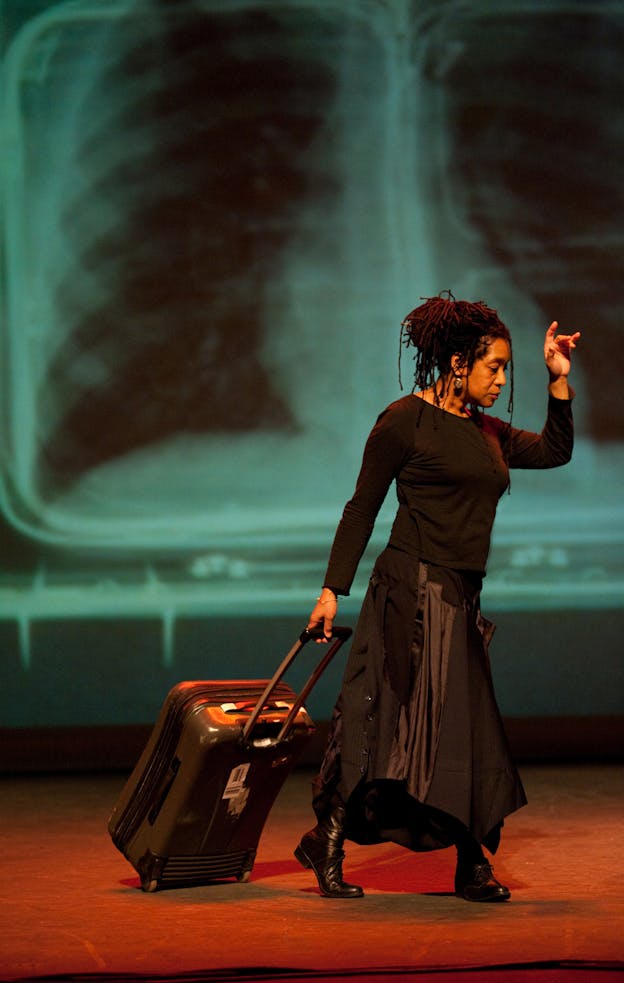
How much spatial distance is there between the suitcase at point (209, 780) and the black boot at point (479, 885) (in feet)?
1.62

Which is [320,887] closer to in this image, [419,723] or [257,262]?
[419,723]

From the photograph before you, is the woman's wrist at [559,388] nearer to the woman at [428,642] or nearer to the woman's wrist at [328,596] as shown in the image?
the woman at [428,642]

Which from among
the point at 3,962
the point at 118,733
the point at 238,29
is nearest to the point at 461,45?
the point at 238,29

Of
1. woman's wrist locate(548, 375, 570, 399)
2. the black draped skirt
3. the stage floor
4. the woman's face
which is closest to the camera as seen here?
the stage floor

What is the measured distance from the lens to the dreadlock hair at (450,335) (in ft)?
11.5

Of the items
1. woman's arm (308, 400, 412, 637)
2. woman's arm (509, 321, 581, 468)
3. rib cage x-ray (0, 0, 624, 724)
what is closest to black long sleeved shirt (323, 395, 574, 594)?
woman's arm (308, 400, 412, 637)

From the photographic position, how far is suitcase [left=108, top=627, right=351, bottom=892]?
3.54 meters

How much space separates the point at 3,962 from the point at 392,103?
161 inches

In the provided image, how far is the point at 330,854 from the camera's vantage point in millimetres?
3502

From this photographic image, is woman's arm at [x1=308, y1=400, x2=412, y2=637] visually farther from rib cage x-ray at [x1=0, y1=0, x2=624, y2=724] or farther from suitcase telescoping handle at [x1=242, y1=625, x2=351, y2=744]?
rib cage x-ray at [x1=0, y1=0, x2=624, y2=724]

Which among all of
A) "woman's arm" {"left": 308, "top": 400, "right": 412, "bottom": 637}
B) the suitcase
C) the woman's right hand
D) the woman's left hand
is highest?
the woman's left hand

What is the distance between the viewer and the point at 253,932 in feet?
10.3

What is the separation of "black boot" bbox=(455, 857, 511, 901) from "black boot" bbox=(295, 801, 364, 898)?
8.9 inches

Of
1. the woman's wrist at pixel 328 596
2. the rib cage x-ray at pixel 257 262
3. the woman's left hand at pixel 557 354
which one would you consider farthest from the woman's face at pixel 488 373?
the rib cage x-ray at pixel 257 262
